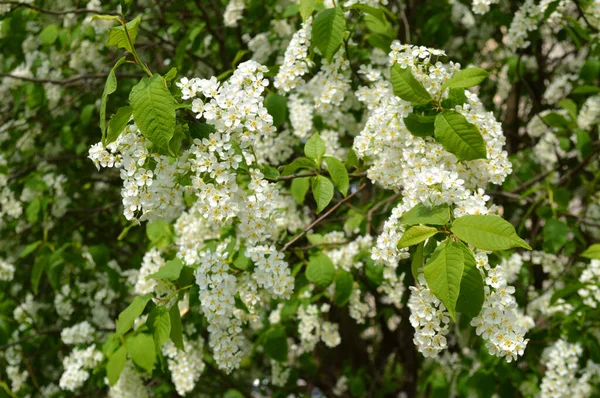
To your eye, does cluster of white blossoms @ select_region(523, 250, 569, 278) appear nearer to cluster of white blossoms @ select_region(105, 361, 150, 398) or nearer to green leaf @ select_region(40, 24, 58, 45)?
cluster of white blossoms @ select_region(105, 361, 150, 398)

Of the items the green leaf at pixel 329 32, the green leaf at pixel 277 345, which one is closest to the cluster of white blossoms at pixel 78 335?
the green leaf at pixel 277 345

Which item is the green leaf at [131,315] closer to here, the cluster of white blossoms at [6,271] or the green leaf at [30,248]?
the green leaf at [30,248]

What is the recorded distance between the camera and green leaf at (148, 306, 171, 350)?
2.07 meters

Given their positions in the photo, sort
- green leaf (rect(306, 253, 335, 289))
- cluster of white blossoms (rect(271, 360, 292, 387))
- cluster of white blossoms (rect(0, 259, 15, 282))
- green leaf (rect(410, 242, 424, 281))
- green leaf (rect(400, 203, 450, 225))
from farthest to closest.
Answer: cluster of white blossoms (rect(0, 259, 15, 282)) < cluster of white blossoms (rect(271, 360, 292, 387)) < green leaf (rect(306, 253, 335, 289)) < green leaf (rect(410, 242, 424, 281)) < green leaf (rect(400, 203, 450, 225))

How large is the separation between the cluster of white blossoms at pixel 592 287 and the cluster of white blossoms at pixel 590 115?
99cm

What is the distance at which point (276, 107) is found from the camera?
8.85 ft

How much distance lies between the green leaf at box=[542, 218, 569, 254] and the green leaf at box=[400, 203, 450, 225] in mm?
1553

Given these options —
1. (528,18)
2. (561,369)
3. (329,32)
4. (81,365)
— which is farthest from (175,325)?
(528,18)

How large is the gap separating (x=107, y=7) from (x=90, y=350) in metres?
2.79

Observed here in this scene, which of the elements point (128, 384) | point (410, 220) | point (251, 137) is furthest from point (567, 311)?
point (128, 384)

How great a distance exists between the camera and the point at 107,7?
181 inches

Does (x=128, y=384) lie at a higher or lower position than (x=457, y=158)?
lower

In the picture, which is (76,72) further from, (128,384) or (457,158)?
(457,158)

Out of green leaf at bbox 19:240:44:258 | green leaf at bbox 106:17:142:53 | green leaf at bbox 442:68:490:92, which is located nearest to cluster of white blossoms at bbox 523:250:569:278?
green leaf at bbox 442:68:490:92
